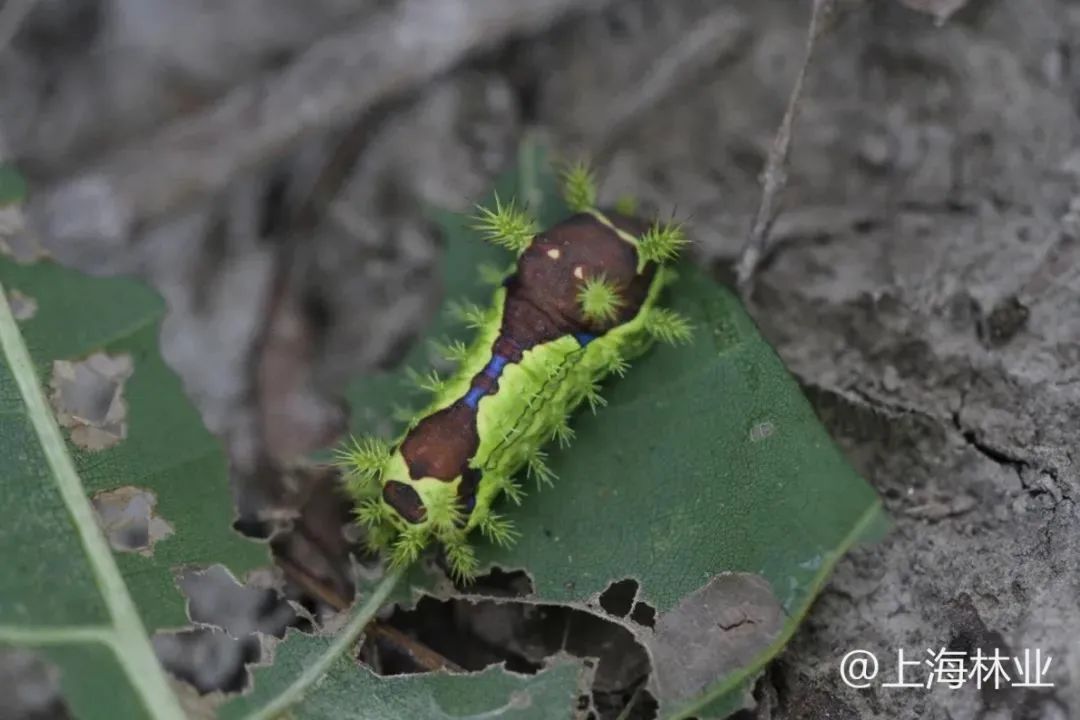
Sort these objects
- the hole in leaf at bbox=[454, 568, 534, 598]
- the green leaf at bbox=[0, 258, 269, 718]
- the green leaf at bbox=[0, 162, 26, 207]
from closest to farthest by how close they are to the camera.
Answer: the green leaf at bbox=[0, 258, 269, 718] < the hole in leaf at bbox=[454, 568, 534, 598] < the green leaf at bbox=[0, 162, 26, 207]

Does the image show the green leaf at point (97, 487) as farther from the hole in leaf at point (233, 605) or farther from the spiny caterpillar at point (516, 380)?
the spiny caterpillar at point (516, 380)

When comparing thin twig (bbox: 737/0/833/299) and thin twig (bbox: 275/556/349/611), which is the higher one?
thin twig (bbox: 737/0/833/299)

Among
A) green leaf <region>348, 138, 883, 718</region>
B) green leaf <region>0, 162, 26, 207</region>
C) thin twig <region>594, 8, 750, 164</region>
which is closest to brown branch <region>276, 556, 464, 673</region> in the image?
green leaf <region>348, 138, 883, 718</region>

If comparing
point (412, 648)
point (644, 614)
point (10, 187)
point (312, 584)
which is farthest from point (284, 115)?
point (644, 614)

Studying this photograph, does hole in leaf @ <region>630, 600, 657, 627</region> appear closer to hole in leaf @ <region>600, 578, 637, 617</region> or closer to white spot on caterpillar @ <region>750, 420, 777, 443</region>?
hole in leaf @ <region>600, 578, 637, 617</region>

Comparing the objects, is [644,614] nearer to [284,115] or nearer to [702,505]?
[702,505]

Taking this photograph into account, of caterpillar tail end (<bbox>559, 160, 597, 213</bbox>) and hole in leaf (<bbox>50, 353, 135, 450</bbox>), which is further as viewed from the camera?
caterpillar tail end (<bbox>559, 160, 597, 213</bbox>)

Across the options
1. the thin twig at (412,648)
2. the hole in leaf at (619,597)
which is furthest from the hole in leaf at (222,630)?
the hole in leaf at (619,597)

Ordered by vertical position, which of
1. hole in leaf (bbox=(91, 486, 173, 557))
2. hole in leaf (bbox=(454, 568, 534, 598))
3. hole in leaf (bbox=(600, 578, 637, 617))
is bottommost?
hole in leaf (bbox=(454, 568, 534, 598))
